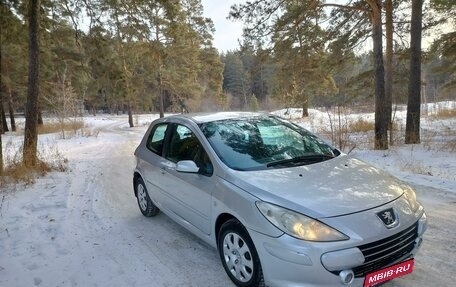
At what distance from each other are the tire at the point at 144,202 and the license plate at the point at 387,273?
344 cm

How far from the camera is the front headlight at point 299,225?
2830 mm

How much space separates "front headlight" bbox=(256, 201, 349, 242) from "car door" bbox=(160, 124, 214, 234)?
2.97 feet

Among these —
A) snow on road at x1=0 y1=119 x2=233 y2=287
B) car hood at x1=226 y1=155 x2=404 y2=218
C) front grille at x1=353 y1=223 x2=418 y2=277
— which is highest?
car hood at x1=226 y1=155 x2=404 y2=218

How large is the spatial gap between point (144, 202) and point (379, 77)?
27.8 feet

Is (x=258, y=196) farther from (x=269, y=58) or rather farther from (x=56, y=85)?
(x=56, y=85)

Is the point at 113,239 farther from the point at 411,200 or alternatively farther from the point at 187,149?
the point at 411,200

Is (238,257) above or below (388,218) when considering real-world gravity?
below

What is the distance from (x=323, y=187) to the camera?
329 centimetres

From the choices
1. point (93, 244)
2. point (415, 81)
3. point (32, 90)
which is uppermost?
point (32, 90)

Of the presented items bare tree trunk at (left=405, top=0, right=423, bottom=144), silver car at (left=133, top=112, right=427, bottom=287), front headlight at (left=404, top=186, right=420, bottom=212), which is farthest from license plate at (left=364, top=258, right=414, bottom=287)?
bare tree trunk at (left=405, top=0, right=423, bottom=144)

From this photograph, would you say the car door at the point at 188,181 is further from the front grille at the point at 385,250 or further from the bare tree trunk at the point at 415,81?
the bare tree trunk at the point at 415,81

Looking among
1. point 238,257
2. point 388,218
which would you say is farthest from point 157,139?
point 388,218

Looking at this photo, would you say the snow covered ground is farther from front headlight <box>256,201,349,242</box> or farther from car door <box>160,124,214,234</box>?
front headlight <box>256,201,349,242</box>

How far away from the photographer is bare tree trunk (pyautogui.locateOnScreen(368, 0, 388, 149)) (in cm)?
1093
